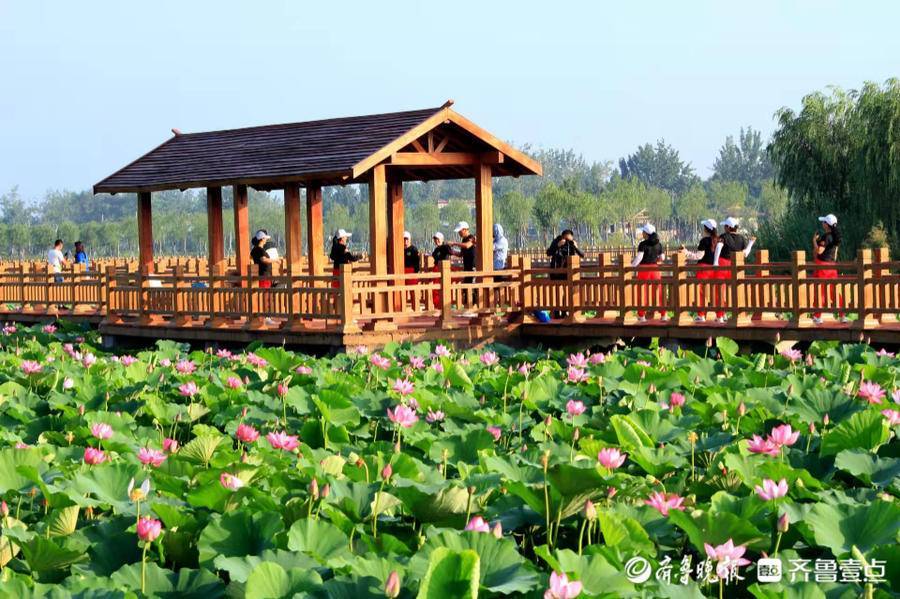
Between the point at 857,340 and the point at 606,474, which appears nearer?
the point at 606,474

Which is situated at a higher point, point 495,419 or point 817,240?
point 817,240

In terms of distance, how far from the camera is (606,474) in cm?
505

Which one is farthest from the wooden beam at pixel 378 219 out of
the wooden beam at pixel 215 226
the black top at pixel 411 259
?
the wooden beam at pixel 215 226

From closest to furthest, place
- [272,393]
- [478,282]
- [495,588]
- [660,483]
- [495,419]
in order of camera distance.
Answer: [495,588]
[660,483]
[495,419]
[272,393]
[478,282]

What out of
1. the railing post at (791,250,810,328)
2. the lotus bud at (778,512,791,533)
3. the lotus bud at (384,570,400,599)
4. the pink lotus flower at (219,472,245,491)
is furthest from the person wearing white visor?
the lotus bud at (384,570,400,599)

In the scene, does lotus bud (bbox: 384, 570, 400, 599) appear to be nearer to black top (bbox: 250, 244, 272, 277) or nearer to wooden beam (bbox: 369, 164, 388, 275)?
wooden beam (bbox: 369, 164, 388, 275)

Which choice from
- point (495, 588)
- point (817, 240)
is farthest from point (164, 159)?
point (495, 588)

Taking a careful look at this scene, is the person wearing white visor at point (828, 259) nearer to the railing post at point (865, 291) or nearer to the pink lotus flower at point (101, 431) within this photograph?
the railing post at point (865, 291)

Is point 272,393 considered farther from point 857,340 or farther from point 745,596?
point 857,340

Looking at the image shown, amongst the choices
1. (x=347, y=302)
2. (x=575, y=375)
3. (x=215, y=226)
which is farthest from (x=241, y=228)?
(x=575, y=375)

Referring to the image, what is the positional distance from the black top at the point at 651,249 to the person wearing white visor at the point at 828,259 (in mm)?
1936

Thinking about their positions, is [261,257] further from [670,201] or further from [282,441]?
[670,201]

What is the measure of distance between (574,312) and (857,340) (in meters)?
3.66

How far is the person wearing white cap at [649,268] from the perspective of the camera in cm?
1531
